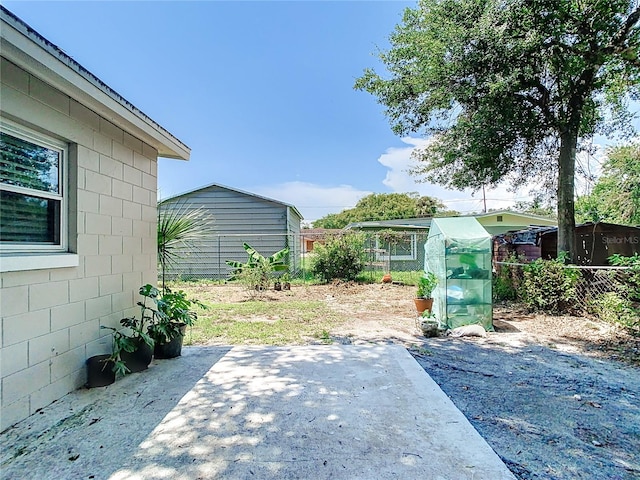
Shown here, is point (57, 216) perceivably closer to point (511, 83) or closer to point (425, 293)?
point (425, 293)

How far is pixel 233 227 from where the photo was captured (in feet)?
44.4

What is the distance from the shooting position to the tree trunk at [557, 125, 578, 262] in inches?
293

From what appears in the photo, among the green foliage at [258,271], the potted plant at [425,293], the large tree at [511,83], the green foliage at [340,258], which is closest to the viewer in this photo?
the large tree at [511,83]

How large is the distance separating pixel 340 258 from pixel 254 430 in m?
9.46

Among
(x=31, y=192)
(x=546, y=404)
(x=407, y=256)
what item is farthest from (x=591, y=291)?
(x=407, y=256)

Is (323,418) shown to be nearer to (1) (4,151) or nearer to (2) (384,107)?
(1) (4,151)

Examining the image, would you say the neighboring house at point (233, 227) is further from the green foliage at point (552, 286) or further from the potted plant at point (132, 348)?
the potted plant at point (132, 348)

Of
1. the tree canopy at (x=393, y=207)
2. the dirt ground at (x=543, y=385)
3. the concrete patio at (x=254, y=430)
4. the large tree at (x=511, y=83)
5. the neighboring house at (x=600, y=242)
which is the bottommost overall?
the dirt ground at (x=543, y=385)

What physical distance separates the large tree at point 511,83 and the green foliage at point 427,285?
3.39 metres

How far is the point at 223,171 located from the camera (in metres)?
21.3

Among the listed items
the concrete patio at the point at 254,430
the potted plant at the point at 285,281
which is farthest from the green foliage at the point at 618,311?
the potted plant at the point at 285,281

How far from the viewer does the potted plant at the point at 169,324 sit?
407 cm

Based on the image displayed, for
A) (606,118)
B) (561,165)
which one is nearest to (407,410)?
(561,165)

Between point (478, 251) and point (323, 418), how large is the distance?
4.33m
